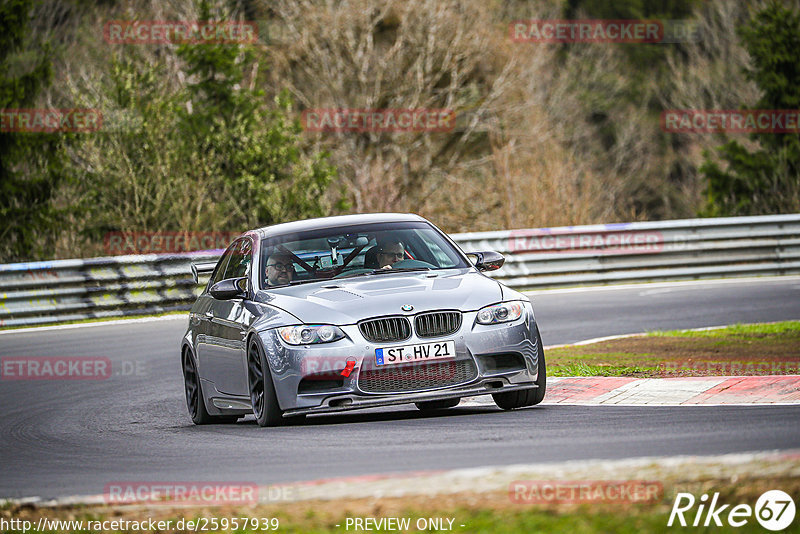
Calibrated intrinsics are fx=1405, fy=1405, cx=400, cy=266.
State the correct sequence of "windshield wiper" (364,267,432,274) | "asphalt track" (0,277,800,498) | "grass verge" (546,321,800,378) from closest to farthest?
"asphalt track" (0,277,800,498), "windshield wiper" (364,267,432,274), "grass verge" (546,321,800,378)

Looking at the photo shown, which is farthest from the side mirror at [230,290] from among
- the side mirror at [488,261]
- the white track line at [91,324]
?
the white track line at [91,324]

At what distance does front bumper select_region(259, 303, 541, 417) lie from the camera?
9.49m

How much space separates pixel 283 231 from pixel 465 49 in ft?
109

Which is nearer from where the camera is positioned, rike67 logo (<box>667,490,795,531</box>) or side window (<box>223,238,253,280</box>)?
rike67 logo (<box>667,490,795,531</box>)

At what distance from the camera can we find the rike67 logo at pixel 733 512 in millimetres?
5250

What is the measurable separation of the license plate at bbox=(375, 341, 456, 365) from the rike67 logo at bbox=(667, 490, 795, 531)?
400cm

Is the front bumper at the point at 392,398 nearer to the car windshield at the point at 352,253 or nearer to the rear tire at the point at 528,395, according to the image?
the rear tire at the point at 528,395

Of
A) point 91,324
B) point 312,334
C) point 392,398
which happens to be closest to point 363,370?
point 392,398

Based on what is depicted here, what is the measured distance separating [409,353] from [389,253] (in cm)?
157

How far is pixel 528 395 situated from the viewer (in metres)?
10.1

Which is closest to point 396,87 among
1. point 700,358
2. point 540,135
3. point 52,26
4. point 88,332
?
point 540,135

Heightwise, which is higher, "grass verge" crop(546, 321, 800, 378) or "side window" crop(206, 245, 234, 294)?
"side window" crop(206, 245, 234, 294)

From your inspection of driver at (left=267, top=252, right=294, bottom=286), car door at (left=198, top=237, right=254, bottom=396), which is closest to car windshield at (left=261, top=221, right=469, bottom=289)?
driver at (left=267, top=252, right=294, bottom=286)

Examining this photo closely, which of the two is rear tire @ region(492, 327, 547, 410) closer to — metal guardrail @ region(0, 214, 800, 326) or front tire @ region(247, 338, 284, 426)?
front tire @ region(247, 338, 284, 426)
